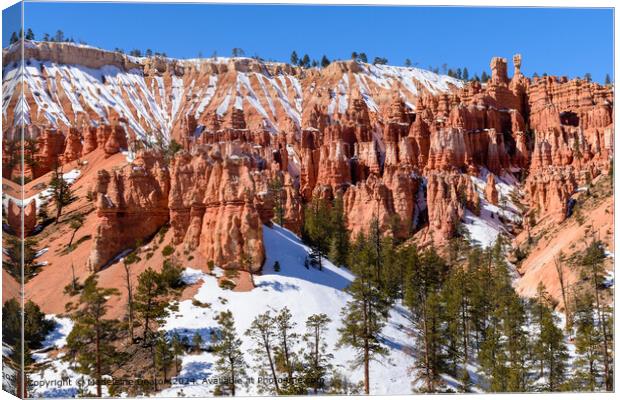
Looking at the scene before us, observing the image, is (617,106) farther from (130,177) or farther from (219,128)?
(219,128)

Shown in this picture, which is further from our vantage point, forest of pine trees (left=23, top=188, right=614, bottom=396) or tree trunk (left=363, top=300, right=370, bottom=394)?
tree trunk (left=363, top=300, right=370, bottom=394)

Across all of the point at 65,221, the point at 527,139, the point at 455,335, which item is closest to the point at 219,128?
the point at 527,139

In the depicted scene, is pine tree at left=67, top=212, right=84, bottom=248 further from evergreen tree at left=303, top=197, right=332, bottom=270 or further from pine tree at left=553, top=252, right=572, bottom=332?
pine tree at left=553, top=252, right=572, bottom=332

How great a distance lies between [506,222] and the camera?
7369 cm

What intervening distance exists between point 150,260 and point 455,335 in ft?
47.0

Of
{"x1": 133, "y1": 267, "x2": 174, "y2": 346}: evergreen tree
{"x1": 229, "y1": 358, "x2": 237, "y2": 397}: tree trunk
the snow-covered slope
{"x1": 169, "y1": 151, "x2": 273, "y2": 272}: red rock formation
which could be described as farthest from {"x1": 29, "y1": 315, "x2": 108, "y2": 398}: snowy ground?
the snow-covered slope

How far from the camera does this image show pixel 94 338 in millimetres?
28594

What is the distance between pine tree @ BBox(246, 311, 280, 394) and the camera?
1091 inches

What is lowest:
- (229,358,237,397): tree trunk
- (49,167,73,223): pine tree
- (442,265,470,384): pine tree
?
(229,358,237,397): tree trunk

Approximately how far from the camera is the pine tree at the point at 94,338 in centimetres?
2733

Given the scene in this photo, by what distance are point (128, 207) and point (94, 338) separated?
10578mm

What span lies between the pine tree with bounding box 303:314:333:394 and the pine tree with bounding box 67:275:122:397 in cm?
721

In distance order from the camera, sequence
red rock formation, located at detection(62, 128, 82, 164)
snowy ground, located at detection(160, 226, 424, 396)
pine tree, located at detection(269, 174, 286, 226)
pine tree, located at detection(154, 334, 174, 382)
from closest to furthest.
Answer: pine tree, located at detection(154, 334, 174, 382) < snowy ground, located at detection(160, 226, 424, 396) < pine tree, located at detection(269, 174, 286, 226) < red rock formation, located at detection(62, 128, 82, 164)

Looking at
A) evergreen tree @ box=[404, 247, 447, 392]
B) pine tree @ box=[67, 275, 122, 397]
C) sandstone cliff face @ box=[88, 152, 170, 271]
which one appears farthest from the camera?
sandstone cliff face @ box=[88, 152, 170, 271]
